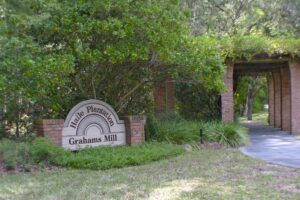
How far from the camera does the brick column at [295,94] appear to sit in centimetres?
1447

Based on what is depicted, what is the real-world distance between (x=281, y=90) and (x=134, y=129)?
27.9 feet

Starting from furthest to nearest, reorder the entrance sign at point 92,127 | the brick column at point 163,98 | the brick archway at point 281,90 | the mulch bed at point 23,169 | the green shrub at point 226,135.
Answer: the brick column at point 163,98, the brick archway at point 281,90, the green shrub at point 226,135, the entrance sign at point 92,127, the mulch bed at point 23,169

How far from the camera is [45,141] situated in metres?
8.63

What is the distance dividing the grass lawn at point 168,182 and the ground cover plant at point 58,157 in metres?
0.28

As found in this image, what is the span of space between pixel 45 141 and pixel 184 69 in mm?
4178

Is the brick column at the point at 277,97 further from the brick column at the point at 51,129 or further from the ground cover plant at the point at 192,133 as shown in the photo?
the brick column at the point at 51,129

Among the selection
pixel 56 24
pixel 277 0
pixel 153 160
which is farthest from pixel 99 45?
pixel 277 0

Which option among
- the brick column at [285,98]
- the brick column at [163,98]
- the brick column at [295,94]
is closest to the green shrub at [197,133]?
the brick column at [163,98]

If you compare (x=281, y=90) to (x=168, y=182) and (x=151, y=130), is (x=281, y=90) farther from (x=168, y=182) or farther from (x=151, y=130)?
(x=168, y=182)

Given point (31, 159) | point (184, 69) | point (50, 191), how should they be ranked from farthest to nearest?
point (184, 69) < point (31, 159) < point (50, 191)

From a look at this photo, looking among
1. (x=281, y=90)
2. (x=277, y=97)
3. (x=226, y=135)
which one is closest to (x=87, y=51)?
(x=226, y=135)

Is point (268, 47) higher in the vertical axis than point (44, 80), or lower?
higher

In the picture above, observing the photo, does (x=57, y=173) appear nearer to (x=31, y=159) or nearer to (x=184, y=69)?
(x=31, y=159)

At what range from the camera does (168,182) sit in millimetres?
6719
